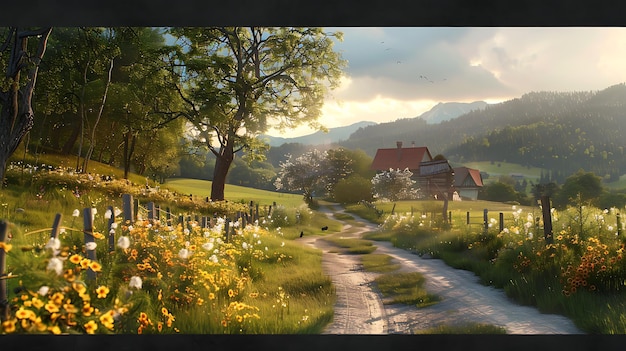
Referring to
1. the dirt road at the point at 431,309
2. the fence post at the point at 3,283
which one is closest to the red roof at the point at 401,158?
the dirt road at the point at 431,309

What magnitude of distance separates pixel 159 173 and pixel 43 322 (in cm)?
274

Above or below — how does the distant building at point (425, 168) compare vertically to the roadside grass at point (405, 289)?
above

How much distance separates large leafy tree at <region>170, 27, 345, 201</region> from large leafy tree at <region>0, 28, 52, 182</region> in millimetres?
1642

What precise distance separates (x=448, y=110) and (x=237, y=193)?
297 cm

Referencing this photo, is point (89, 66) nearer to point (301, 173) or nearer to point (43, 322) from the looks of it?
point (301, 173)

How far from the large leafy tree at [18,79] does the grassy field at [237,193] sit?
1821mm

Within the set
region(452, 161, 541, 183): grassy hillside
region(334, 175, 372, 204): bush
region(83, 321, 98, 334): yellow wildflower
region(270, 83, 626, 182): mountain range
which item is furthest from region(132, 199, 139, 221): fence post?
region(452, 161, 541, 183): grassy hillside

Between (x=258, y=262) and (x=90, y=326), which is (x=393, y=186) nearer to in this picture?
(x=258, y=262)

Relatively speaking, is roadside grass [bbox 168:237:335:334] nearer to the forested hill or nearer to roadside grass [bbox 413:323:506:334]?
roadside grass [bbox 413:323:506:334]

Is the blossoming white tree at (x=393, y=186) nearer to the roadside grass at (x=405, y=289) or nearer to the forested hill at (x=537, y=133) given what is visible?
the forested hill at (x=537, y=133)

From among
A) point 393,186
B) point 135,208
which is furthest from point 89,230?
point 393,186

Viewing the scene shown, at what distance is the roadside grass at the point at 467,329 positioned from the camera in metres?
5.13

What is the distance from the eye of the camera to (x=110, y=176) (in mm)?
6180
